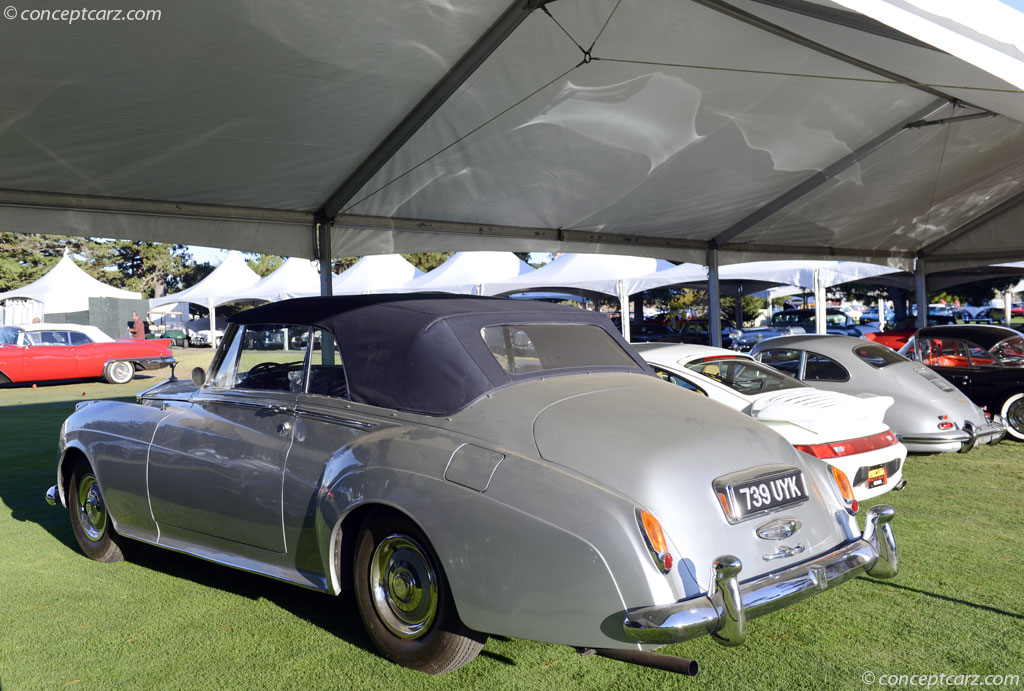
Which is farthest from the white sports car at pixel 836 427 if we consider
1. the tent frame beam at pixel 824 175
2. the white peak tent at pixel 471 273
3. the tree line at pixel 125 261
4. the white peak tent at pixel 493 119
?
the tree line at pixel 125 261

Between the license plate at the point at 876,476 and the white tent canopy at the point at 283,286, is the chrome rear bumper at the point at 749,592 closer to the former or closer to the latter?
the license plate at the point at 876,476

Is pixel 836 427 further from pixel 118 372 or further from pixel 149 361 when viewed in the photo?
pixel 149 361

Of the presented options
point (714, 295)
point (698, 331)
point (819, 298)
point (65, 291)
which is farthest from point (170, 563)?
point (65, 291)

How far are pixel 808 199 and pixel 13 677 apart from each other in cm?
1055

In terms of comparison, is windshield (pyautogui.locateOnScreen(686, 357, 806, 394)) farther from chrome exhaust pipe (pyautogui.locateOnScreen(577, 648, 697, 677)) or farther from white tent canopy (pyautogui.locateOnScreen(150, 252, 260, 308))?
white tent canopy (pyautogui.locateOnScreen(150, 252, 260, 308))

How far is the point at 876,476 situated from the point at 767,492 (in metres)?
3.22

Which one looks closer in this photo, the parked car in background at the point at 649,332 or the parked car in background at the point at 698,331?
the parked car in background at the point at 698,331

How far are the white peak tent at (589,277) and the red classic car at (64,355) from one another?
36.2 ft

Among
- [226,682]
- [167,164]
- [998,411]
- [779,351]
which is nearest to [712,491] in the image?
[226,682]

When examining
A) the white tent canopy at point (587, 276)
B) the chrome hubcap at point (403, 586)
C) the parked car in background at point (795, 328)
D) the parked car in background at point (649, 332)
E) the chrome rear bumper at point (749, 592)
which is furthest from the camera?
the parked car in background at point (649, 332)

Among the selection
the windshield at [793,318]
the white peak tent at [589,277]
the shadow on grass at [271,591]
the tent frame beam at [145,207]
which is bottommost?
the shadow on grass at [271,591]

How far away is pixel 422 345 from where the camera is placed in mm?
3885

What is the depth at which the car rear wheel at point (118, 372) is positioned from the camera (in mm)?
20766

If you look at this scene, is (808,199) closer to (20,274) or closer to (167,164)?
(167,164)
